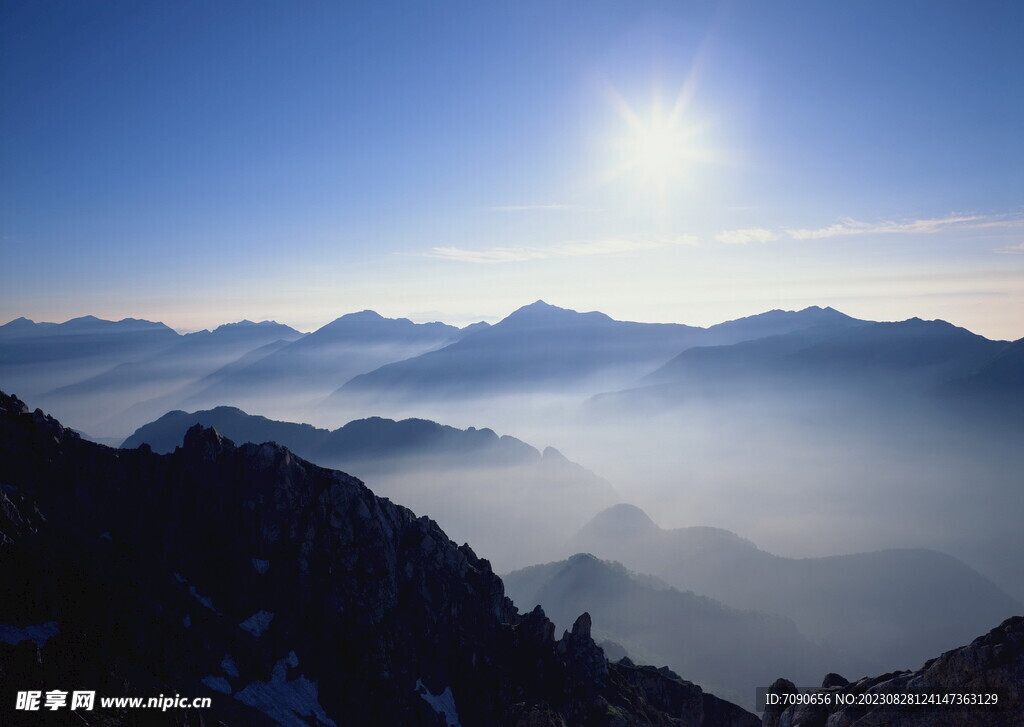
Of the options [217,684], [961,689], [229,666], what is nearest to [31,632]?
[217,684]

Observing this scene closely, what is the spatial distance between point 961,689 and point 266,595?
289 feet

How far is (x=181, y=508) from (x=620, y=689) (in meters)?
92.5

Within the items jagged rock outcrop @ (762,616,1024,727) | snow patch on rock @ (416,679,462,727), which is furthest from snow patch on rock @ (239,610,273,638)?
jagged rock outcrop @ (762,616,1024,727)

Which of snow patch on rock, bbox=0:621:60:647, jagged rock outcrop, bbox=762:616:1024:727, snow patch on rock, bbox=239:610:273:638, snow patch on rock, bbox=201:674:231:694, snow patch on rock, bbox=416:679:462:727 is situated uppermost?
jagged rock outcrop, bbox=762:616:1024:727

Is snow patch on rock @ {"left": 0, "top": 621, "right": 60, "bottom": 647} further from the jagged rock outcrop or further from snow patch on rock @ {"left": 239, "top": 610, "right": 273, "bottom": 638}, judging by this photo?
the jagged rock outcrop

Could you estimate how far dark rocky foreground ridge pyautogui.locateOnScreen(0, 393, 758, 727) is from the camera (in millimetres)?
65188

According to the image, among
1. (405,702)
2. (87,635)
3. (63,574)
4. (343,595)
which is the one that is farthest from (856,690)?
(63,574)

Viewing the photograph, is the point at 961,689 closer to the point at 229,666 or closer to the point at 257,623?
the point at 229,666

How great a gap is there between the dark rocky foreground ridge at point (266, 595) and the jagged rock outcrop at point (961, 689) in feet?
158

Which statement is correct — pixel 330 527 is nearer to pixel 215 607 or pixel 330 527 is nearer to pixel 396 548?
pixel 396 548

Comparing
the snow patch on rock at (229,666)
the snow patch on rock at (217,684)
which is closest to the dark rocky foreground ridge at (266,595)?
the snow patch on rock at (229,666)

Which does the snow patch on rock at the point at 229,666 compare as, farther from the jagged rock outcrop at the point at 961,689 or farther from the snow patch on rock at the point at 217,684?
the jagged rock outcrop at the point at 961,689

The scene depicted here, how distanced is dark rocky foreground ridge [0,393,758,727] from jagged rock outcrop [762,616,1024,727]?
1900 inches

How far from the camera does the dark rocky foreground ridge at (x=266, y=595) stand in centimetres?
6519
